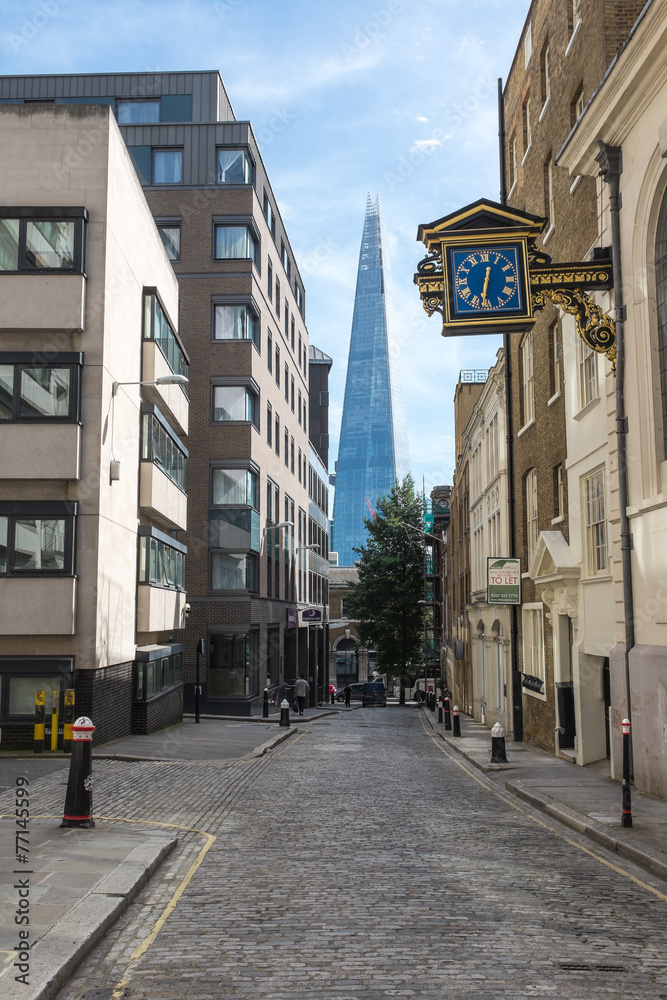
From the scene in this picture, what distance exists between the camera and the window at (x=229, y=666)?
35406mm

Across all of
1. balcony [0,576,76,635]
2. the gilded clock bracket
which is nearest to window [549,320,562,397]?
the gilded clock bracket

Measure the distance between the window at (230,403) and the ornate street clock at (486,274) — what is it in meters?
24.4

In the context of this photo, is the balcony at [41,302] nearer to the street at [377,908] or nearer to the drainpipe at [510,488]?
the street at [377,908]

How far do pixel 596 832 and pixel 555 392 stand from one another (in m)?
12.4

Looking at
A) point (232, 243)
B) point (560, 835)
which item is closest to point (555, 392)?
point (560, 835)

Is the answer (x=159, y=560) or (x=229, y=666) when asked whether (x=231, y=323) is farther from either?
(x=159, y=560)

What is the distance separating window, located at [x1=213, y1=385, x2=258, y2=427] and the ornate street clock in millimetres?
24425

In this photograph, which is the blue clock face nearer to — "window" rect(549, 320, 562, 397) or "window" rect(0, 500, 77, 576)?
"window" rect(549, 320, 562, 397)

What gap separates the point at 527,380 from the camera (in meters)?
23.8

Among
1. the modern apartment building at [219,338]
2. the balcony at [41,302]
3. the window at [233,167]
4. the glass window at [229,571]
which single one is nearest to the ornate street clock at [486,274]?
the balcony at [41,302]

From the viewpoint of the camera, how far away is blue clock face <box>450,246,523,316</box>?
487 inches

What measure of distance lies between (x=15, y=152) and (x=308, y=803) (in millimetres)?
15386

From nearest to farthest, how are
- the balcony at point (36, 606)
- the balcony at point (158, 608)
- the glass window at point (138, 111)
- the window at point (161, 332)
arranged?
the balcony at point (36, 606), the balcony at point (158, 608), the window at point (161, 332), the glass window at point (138, 111)

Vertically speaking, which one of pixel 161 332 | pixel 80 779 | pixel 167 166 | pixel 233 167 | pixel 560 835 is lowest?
pixel 560 835
